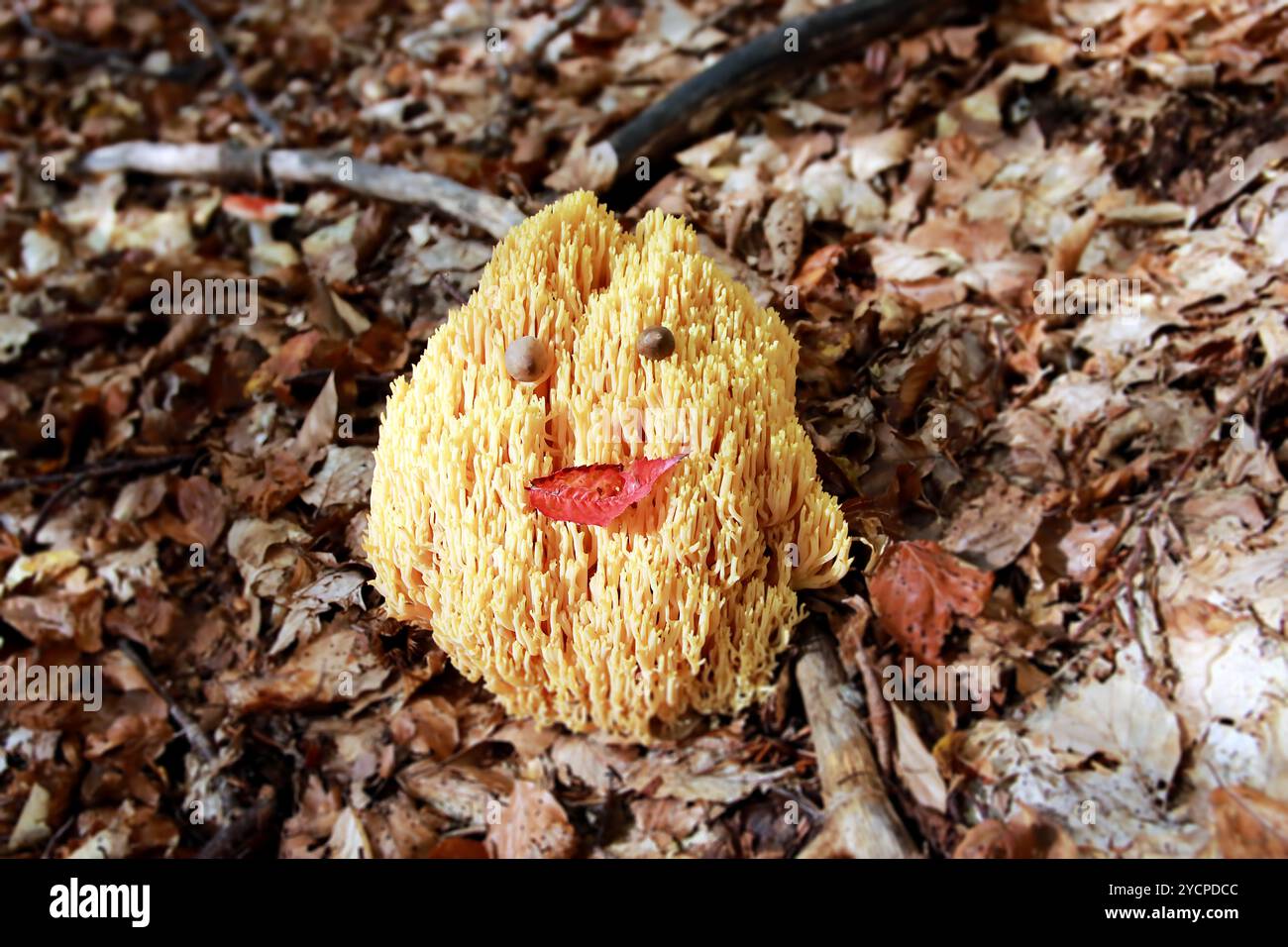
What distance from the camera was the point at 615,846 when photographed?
268cm

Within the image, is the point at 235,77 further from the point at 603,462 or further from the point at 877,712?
the point at 877,712

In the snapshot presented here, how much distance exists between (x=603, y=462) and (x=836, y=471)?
783 millimetres

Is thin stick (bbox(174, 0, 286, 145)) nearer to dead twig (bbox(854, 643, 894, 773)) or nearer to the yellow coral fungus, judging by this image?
the yellow coral fungus

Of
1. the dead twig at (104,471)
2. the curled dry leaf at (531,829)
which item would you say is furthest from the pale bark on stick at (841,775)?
the dead twig at (104,471)

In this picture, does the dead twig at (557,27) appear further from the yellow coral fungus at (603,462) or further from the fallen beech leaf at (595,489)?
the fallen beech leaf at (595,489)

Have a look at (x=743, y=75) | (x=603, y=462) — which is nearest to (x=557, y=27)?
(x=743, y=75)

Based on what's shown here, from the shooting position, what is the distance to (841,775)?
2516mm

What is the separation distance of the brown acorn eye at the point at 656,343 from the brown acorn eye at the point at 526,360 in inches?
10.0

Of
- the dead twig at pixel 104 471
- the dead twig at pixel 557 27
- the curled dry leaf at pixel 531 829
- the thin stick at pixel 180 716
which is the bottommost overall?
the curled dry leaf at pixel 531 829

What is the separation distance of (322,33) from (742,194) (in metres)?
3.85

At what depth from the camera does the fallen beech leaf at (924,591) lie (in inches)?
102

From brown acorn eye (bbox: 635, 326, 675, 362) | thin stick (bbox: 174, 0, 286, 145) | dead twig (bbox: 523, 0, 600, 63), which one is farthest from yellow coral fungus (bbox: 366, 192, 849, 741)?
thin stick (bbox: 174, 0, 286, 145)
